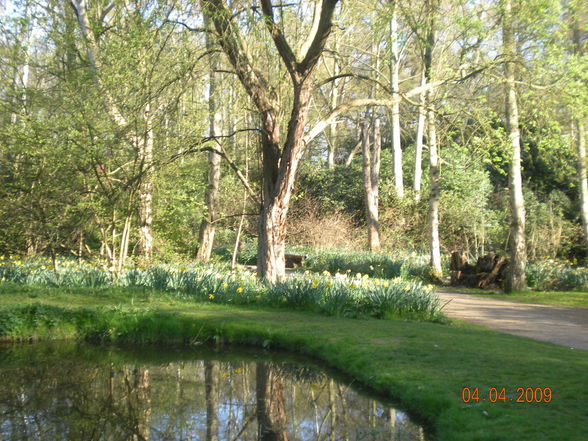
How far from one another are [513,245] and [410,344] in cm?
862

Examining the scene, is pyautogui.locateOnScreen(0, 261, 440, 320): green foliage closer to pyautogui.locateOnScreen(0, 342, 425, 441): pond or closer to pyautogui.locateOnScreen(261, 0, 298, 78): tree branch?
pyautogui.locateOnScreen(0, 342, 425, 441): pond

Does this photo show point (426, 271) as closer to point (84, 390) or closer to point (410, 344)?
point (410, 344)

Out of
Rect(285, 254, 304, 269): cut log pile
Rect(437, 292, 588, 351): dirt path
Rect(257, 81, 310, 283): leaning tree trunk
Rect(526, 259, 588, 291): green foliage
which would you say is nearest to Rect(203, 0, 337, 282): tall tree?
Rect(257, 81, 310, 283): leaning tree trunk

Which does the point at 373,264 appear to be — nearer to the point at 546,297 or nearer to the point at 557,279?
the point at 557,279

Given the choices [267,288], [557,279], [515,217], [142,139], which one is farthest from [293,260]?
[142,139]

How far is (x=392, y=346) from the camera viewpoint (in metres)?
7.11

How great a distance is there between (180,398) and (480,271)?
1300 centimetres

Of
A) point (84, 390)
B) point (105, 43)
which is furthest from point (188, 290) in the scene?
point (105, 43)

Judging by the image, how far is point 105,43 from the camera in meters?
13.9

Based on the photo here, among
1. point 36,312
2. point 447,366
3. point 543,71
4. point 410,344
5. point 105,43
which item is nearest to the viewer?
→ point 447,366
